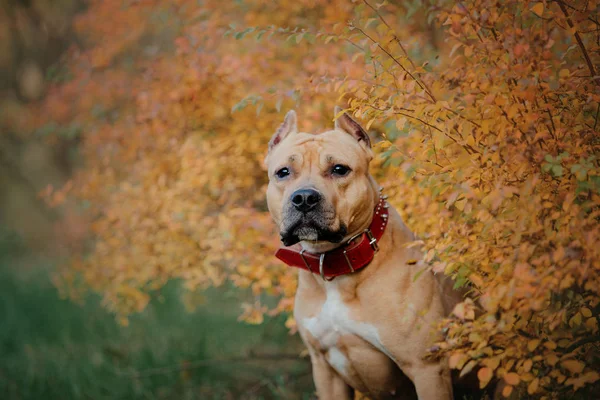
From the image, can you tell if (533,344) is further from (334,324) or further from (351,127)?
(351,127)

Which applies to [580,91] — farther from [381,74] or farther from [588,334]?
[588,334]

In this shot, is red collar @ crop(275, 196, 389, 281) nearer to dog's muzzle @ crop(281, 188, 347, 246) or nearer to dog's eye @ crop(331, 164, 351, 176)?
dog's muzzle @ crop(281, 188, 347, 246)

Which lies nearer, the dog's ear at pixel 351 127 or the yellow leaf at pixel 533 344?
the yellow leaf at pixel 533 344

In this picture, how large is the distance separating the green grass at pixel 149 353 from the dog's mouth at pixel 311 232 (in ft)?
5.79

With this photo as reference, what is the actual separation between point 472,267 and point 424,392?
758mm

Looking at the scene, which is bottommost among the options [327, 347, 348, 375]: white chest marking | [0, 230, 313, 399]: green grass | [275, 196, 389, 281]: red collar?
[0, 230, 313, 399]: green grass

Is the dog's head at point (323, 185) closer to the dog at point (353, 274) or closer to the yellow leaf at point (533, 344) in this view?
the dog at point (353, 274)

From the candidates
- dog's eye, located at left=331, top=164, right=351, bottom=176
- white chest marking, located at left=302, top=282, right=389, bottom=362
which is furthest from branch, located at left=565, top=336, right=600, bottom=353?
dog's eye, located at left=331, top=164, right=351, bottom=176

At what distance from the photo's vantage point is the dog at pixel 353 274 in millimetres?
2668

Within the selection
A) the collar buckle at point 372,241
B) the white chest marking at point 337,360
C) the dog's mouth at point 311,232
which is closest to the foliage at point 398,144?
the collar buckle at point 372,241

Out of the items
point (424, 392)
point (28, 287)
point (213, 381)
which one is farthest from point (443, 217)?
point (28, 287)

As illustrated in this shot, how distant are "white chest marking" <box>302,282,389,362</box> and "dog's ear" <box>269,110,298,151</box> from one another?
0.87 meters

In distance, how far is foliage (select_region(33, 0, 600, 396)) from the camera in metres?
1.98

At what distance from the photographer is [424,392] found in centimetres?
263
